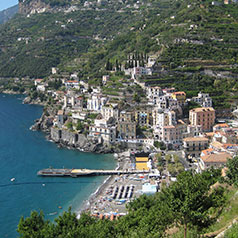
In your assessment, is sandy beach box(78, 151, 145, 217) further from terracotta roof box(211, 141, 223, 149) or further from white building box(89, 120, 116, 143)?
terracotta roof box(211, 141, 223, 149)

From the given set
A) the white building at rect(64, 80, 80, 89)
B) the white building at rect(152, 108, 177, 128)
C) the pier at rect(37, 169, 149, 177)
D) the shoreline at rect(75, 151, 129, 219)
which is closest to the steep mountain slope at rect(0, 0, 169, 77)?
the white building at rect(64, 80, 80, 89)

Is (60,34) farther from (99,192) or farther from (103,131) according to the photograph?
(99,192)

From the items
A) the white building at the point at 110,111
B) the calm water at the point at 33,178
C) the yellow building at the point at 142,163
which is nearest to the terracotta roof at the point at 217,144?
the yellow building at the point at 142,163

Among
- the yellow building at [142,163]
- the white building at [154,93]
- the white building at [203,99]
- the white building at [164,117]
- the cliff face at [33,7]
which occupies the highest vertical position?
the cliff face at [33,7]

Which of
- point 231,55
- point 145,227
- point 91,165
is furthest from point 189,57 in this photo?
point 145,227

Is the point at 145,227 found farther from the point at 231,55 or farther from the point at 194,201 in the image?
the point at 231,55

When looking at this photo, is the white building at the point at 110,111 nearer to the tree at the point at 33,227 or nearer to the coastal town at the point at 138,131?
the coastal town at the point at 138,131

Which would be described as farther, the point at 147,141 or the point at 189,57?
the point at 189,57
